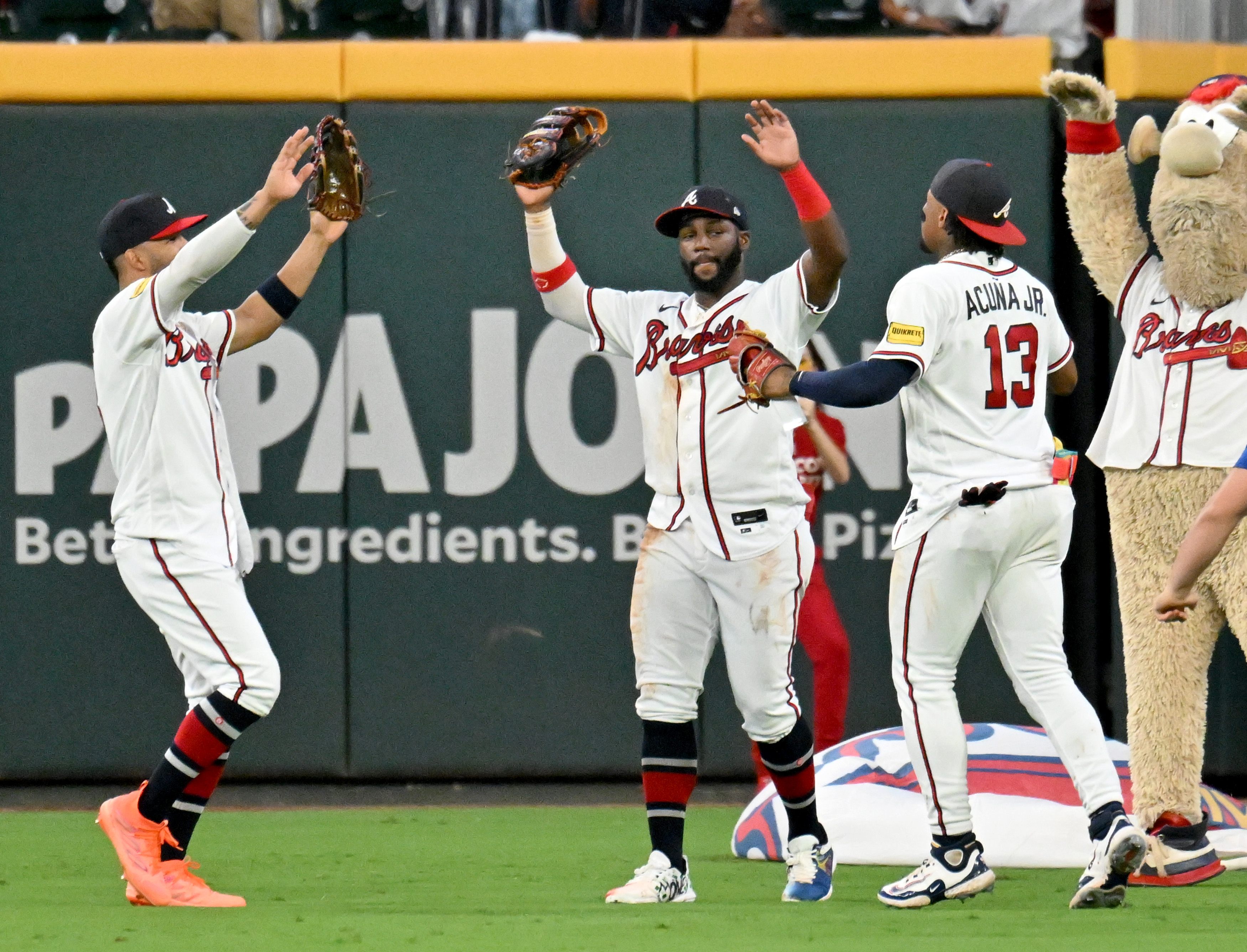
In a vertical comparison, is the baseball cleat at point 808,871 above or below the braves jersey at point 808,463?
below

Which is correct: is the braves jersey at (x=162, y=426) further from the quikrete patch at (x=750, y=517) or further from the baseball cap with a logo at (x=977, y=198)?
the baseball cap with a logo at (x=977, y=198)

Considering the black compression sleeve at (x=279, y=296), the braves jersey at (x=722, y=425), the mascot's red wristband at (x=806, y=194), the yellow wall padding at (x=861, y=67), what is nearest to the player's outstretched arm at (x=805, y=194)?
the mascot's red wristband at (x=806, y=194)

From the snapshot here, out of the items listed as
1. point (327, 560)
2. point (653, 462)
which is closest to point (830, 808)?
point (653, 462)

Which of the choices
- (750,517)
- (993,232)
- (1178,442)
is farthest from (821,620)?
(993,232)

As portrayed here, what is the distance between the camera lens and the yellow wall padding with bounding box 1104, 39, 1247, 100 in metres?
6.87

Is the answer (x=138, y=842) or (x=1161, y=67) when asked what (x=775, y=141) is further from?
(x=1161, y=67)

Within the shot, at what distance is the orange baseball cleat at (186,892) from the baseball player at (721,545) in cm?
103

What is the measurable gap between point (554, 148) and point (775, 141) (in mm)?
648

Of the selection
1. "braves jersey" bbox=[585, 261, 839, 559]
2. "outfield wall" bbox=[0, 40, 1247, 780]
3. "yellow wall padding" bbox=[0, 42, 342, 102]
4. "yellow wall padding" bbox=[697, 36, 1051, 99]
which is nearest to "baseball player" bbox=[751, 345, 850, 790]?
"outfield wall" bbox=[0, 40, 1247, 780]

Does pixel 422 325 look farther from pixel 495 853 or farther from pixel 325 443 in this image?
pixel 495 853

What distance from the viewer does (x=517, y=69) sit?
7.03m

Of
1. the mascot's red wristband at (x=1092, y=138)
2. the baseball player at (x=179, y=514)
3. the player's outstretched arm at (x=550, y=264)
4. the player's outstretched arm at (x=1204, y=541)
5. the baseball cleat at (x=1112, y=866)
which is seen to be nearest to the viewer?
the player's outstretched arm at (x=1204, y=541)

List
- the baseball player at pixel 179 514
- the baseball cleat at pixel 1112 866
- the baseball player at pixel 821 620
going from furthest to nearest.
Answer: the baseball player at pixel 821 620 → the baseball player at pixel 179 514 → the baseball cleat at pixel 1112 866

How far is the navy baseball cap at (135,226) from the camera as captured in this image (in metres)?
4.98
